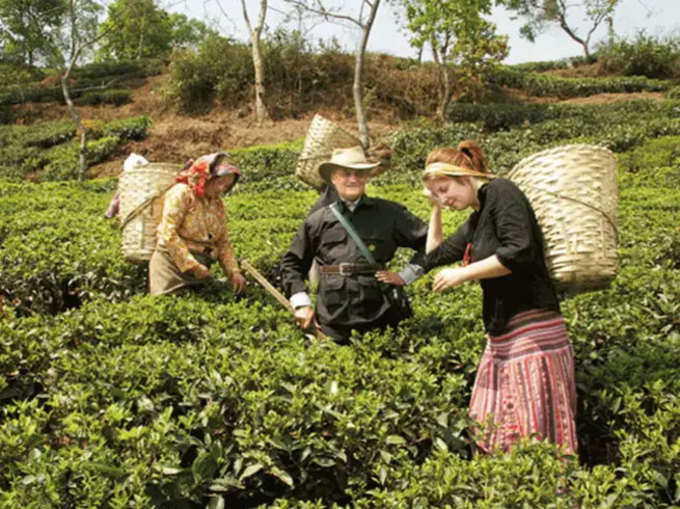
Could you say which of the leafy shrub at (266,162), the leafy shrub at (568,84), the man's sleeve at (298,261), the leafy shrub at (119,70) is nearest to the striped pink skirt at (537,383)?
the man's sleeve at (298,261)

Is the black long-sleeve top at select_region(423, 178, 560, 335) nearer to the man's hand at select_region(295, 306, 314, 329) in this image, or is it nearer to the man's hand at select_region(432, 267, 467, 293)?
the man's hand at select_region(432, 267, 467, 293)

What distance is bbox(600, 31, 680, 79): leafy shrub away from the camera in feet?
93.0

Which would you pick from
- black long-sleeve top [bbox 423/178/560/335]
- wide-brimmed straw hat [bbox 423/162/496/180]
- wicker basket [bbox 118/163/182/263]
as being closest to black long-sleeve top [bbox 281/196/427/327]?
black long-sleeve top [bbox 423/178/560/335]

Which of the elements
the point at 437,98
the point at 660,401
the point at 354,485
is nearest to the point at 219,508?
the point at 354,485

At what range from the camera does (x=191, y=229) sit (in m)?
4.28

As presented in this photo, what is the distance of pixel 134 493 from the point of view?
219cm

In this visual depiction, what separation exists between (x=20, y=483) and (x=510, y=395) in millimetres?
2217

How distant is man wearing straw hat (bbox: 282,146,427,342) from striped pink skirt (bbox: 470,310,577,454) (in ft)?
3.11

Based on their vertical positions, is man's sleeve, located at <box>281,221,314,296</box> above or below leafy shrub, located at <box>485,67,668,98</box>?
below

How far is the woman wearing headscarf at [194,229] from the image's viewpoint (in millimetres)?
4098

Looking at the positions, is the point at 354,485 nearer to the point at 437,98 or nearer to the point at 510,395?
the point at 510,395

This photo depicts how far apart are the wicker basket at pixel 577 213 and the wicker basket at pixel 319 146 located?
2.25 metres

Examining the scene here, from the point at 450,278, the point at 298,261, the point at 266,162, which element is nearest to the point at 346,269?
the point at 298,261

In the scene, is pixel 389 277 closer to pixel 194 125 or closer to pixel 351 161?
pixel 351 161
